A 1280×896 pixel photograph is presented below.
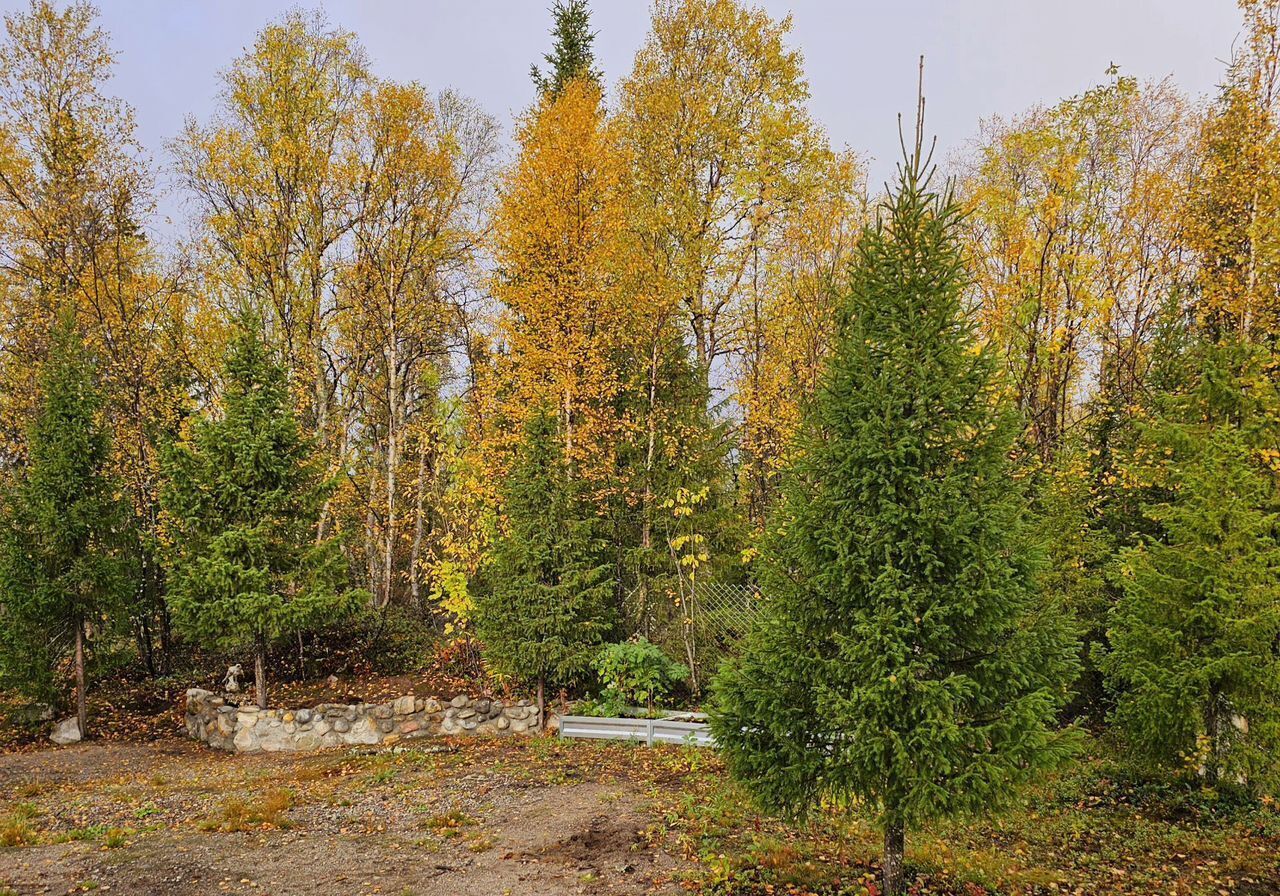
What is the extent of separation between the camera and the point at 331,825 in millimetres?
7648

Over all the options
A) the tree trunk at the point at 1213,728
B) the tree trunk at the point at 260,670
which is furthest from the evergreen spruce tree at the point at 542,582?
the tree trunk at the point at 1213,728

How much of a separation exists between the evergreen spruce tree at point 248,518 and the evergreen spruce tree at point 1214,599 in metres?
12.5

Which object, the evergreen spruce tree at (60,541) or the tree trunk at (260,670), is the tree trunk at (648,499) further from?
the evergreen spruce tree at (60,541)

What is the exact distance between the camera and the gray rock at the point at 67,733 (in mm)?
11883

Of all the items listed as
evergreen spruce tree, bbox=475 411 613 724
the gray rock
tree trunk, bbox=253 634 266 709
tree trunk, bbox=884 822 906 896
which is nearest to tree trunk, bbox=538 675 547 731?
evergreen spruce tree, bbox=475 411 613 724

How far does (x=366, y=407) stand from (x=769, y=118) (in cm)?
1470

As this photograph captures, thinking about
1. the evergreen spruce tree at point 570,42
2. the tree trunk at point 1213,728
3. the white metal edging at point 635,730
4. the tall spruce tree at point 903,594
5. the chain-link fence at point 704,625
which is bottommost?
the white metal edging at point 635,730

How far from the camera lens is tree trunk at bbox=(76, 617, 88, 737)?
1202 centimetres

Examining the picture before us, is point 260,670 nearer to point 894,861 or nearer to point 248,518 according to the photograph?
point 248,518

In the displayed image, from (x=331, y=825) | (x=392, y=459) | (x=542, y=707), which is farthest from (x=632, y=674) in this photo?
(x=392, y=459)

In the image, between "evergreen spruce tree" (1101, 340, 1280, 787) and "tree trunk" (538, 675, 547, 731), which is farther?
"tree trunk" (538, 675, 547, 731)

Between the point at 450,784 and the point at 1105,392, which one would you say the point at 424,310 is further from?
the point at 1105,392

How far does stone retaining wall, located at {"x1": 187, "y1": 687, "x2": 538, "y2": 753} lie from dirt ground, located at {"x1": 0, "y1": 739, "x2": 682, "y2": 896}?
53 cm

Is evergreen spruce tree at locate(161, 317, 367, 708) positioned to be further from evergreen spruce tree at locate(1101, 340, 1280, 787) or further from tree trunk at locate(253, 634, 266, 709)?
evergreen spruce tree at locate(1101, 340, 1280, 787)
